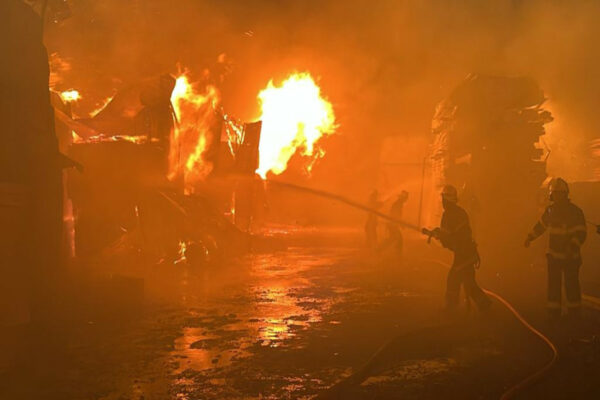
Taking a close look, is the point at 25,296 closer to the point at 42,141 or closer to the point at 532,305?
the point at 42,141

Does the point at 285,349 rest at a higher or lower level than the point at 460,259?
lower

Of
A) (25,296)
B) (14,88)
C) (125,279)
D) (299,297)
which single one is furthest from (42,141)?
(299,297)

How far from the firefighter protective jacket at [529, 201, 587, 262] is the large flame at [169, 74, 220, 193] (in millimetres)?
11919

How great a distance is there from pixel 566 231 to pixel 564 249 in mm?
292

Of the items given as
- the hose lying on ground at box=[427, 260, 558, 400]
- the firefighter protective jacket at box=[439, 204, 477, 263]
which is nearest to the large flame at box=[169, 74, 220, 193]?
the firefighter protective jacket at box=[439, 204, 477, 263]

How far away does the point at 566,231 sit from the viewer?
8.12m

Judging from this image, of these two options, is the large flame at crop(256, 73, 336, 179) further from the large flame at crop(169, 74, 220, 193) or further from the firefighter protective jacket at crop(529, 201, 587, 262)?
the firefighter protective jacket at crop(529, 201, 587, 262)

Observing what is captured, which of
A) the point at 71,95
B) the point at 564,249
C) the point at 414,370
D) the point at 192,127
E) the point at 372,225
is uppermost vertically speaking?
the point at 71,95

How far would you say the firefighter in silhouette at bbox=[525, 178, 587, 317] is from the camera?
7879mm

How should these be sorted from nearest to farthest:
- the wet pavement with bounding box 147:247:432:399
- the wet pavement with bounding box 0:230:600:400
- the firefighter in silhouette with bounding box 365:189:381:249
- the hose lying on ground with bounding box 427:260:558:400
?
the hose lying on ground with bounding box 427:260:558:400, the wet pavement with bounding box 0:230:600:400, the wet pavement with bounding box 147:247:432:399, the firefighter in silhouette with bounding box 365:189:381:249

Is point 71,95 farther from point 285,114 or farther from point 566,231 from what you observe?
point 566,231

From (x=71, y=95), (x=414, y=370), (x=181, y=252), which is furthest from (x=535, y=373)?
(x=71, y=95)

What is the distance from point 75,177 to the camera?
14.5 m

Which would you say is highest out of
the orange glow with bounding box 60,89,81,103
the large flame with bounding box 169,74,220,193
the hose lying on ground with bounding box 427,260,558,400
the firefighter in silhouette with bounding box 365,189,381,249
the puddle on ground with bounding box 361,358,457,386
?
the orange glow with bounding box 60,89,81,103
